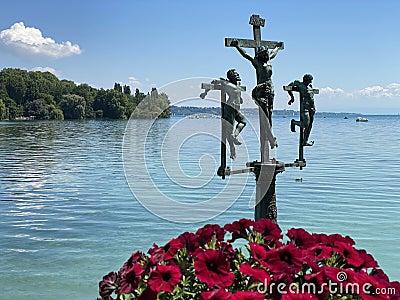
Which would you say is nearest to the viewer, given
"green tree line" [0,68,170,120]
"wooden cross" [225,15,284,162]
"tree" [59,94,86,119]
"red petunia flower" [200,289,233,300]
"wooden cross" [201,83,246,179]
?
"red petunia flower" [200,289,233,300]

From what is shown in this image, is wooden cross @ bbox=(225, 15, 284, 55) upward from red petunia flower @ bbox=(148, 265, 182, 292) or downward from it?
upward

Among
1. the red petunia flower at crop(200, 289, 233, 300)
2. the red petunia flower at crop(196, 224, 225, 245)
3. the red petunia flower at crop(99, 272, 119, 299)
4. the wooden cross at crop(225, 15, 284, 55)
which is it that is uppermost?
the wooden cross at crop(225, 15, 284, 55)

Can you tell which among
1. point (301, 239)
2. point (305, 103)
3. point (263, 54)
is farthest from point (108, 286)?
point (305, 103)

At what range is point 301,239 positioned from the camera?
2428 mm

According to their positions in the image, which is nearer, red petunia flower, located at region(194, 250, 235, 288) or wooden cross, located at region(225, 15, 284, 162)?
red petunia flower, located at region(194, 250, 235, 288)

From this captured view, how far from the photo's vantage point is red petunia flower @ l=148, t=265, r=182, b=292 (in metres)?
1.97

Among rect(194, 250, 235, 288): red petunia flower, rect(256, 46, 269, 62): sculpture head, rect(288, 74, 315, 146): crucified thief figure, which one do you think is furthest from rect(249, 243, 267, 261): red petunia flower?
rect(288, 74, 315, 146): crucified thief figure

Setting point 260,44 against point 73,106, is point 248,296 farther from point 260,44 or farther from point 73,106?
point 73,106

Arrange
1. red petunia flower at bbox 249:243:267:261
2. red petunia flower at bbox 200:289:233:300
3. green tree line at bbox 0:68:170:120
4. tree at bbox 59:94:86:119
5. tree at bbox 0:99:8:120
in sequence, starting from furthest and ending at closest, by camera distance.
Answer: tree at bbox 59:94:86:119
green tree line at bbox 0:68:170:120
tree at bbox 0:99:8:120
red petunia flower at bbox 249:243:267:261
red petunia flower at bbox 200:289:233:300

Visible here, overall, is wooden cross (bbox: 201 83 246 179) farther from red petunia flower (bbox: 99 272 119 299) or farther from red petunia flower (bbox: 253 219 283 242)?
red petunia flower (bbox: 99 272 119 299)

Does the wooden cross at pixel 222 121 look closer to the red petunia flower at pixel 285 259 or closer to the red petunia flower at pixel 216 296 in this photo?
the red petunia flower at pixel 285 259

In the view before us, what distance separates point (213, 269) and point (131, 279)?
32 cm

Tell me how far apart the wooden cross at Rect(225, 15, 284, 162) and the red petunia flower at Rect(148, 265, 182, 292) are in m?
2.14

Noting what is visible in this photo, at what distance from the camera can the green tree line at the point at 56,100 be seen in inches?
4321
